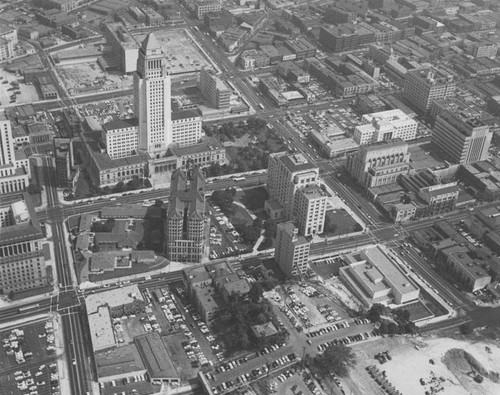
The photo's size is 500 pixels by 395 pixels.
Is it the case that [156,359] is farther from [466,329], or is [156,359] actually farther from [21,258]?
[466,329]

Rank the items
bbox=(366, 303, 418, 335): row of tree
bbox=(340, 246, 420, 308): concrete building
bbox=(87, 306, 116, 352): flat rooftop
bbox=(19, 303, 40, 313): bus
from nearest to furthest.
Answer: bbox=(87, 306, 116, 352): flat rooftop → bbox=(366, 303, 418, 335): row of tree → bbox=(19, 303, 40, 313): bus → bbox=(340, 246, 420, 308): concrete building

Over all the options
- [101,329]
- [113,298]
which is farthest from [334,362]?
[113,298]

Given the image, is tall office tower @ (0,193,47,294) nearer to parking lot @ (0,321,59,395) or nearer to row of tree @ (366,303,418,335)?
parking lot @ (0,321,59,395)

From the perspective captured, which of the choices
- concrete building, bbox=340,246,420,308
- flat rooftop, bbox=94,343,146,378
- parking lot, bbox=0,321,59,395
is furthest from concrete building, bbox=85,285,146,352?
concrete building, bbox=340,246,420,308

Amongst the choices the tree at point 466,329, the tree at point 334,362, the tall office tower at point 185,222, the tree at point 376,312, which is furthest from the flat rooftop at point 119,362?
the tree at point 466,329

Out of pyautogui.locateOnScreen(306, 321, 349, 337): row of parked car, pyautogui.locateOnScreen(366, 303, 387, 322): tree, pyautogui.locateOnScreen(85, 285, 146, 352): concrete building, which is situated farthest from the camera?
pyautogui.locateOnScreen(366, 303, 387, 322): tree

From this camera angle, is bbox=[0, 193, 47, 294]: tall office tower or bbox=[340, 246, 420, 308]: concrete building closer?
bbox=[0, 193, 47, 294]: tall office tower
